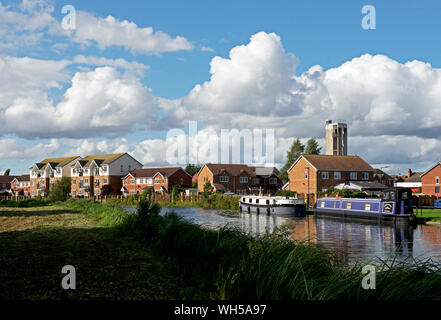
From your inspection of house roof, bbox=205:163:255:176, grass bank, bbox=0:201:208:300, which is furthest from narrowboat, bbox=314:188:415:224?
house roof, bbox=205:163:255:176

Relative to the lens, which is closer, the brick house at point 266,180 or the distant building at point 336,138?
the brick house at point 266,180

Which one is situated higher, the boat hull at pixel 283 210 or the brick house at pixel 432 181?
the brick house at pixel 432 181

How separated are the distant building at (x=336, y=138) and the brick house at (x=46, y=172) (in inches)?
2577

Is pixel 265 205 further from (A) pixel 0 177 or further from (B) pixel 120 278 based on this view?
(A) pixel 0 177

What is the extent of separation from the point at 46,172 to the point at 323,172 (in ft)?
245

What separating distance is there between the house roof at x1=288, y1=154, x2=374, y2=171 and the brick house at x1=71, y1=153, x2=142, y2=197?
42484mm

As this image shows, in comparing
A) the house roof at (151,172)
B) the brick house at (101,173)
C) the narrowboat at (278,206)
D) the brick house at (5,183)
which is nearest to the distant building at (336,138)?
the house roof at (151,172)

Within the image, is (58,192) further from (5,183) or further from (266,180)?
(5,183)

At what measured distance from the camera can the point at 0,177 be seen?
5354 inches

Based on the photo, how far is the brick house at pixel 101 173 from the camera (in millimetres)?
90625

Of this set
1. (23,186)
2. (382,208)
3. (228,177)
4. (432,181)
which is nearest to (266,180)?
(228,177)

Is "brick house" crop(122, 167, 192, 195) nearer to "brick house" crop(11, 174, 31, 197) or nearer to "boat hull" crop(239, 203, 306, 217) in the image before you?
"brick house" crop(11, 174, 31, 197)

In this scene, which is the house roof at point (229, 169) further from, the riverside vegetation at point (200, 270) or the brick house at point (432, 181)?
the riverside vegetation at point (200, 270)

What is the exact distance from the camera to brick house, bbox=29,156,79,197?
102 meters
